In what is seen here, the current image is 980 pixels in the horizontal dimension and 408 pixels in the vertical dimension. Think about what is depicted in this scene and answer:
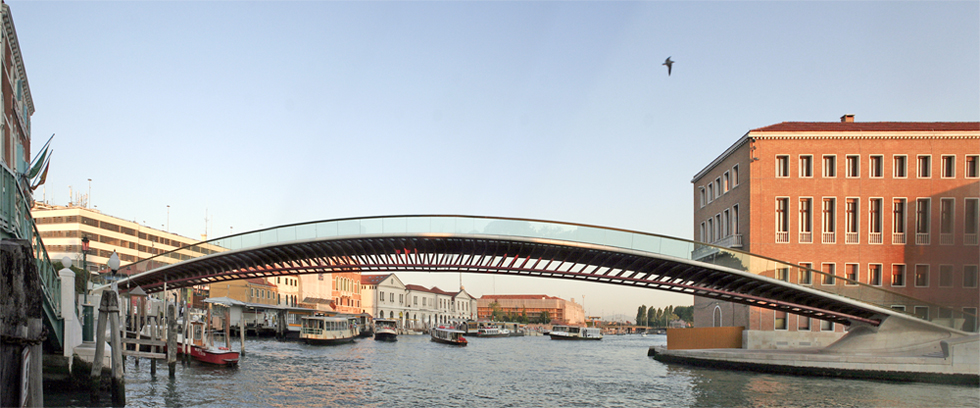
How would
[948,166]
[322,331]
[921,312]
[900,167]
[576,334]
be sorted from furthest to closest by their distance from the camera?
[576,334]
[322,331]
[900,167]
[948,166]
[921,312]

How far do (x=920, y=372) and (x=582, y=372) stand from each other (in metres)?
12.0

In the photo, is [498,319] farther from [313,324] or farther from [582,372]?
[582,372]

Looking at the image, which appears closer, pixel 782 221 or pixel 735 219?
pixel 782 221

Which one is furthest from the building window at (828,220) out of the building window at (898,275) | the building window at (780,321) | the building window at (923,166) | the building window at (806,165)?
the building window at (780,321)

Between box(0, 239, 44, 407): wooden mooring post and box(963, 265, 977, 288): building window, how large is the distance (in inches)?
1356

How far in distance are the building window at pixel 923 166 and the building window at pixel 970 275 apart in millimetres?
4113

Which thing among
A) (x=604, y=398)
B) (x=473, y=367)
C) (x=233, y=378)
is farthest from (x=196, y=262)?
(x=604, y=398)

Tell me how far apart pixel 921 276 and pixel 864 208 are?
357 centimetres

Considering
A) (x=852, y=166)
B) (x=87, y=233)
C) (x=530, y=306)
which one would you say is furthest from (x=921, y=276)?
(x=530, y=306)

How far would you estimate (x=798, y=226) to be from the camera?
3234cm

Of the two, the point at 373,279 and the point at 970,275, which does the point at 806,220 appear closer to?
the point at 970,275

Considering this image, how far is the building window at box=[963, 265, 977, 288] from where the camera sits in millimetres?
29938

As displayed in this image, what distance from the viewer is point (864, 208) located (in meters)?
31.8

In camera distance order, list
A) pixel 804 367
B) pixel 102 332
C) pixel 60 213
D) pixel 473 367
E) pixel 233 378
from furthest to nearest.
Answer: pixel 60 213, pixel 473 367, pixel 804 367, pixel 233 378, pixel 102 332
